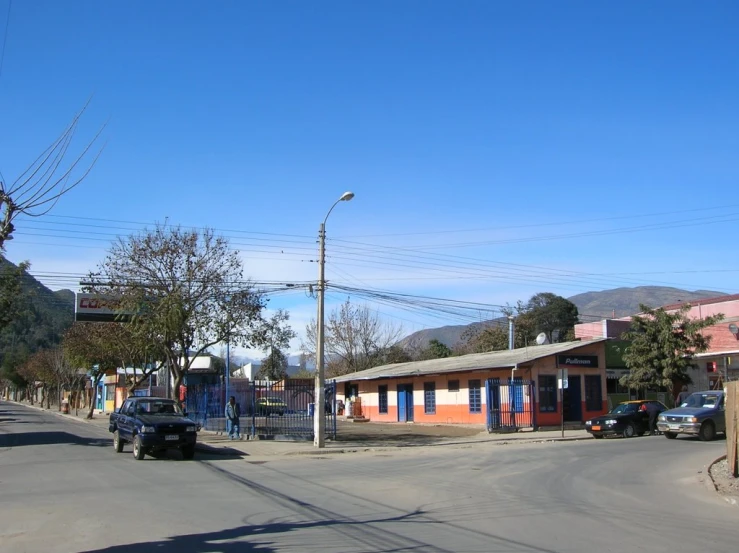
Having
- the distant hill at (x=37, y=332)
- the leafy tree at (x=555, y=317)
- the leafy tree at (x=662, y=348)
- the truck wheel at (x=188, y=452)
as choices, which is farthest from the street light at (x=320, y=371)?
the distant hill at (x=37, y=332)

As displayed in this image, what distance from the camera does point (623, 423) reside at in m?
28.6

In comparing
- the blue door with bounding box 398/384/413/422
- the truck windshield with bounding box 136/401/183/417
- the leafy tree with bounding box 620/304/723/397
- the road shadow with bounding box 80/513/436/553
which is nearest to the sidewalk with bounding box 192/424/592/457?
the truck windshield with bounding box 136/401/183/417

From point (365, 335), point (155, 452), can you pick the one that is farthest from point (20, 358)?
point (155, 452)

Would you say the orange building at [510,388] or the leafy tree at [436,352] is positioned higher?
the leafy tree at [436,352]

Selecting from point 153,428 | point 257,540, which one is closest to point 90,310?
point 153,428

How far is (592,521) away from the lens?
405 inches

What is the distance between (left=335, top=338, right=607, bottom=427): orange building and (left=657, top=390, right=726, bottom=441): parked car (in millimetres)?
6472

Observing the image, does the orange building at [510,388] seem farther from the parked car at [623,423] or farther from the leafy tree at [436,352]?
the leafy tree at [436,352]

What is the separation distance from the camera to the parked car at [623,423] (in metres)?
28.5

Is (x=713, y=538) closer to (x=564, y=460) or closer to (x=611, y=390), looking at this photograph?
(x=564, y=460)

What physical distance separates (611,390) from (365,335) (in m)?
32.8

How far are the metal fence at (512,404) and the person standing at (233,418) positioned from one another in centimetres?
1186

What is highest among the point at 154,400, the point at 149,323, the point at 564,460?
the point at 149,323

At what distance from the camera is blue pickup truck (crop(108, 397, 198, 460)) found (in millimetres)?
19406
